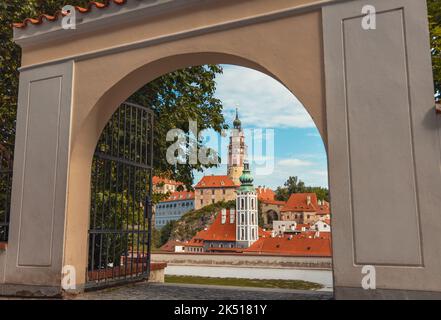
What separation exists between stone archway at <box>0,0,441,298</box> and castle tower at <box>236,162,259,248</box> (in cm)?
6066

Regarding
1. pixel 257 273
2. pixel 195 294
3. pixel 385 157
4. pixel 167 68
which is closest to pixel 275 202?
pixel 257 273

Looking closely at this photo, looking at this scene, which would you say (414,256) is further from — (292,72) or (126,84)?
(126,84)

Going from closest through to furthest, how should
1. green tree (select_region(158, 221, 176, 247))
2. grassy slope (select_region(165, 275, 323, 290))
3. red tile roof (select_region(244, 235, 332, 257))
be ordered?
grassy slope (select_region(165, 275, 323, 290)) < red tile roof (select_region(244, 235, 332, 257)) < green tree (select_region(158, 221, 176, 247))

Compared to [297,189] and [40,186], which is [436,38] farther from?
[297,189]

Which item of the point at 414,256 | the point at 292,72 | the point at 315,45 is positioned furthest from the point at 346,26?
the point at 414,256

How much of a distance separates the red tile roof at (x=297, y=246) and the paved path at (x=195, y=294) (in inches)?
1391

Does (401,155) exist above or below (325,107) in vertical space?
below

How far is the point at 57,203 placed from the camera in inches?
240

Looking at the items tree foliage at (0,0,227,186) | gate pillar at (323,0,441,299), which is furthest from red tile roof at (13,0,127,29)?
tree foliage at (0,0,227,186)

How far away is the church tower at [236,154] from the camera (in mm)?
97750

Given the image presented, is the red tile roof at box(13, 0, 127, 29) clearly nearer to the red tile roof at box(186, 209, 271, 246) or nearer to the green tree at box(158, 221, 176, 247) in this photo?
the red tile roof at box(186, 209, 271, 246)

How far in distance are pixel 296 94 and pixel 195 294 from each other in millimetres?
3246

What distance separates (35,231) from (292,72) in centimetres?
415

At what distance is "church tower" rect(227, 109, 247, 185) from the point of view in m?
97.8
